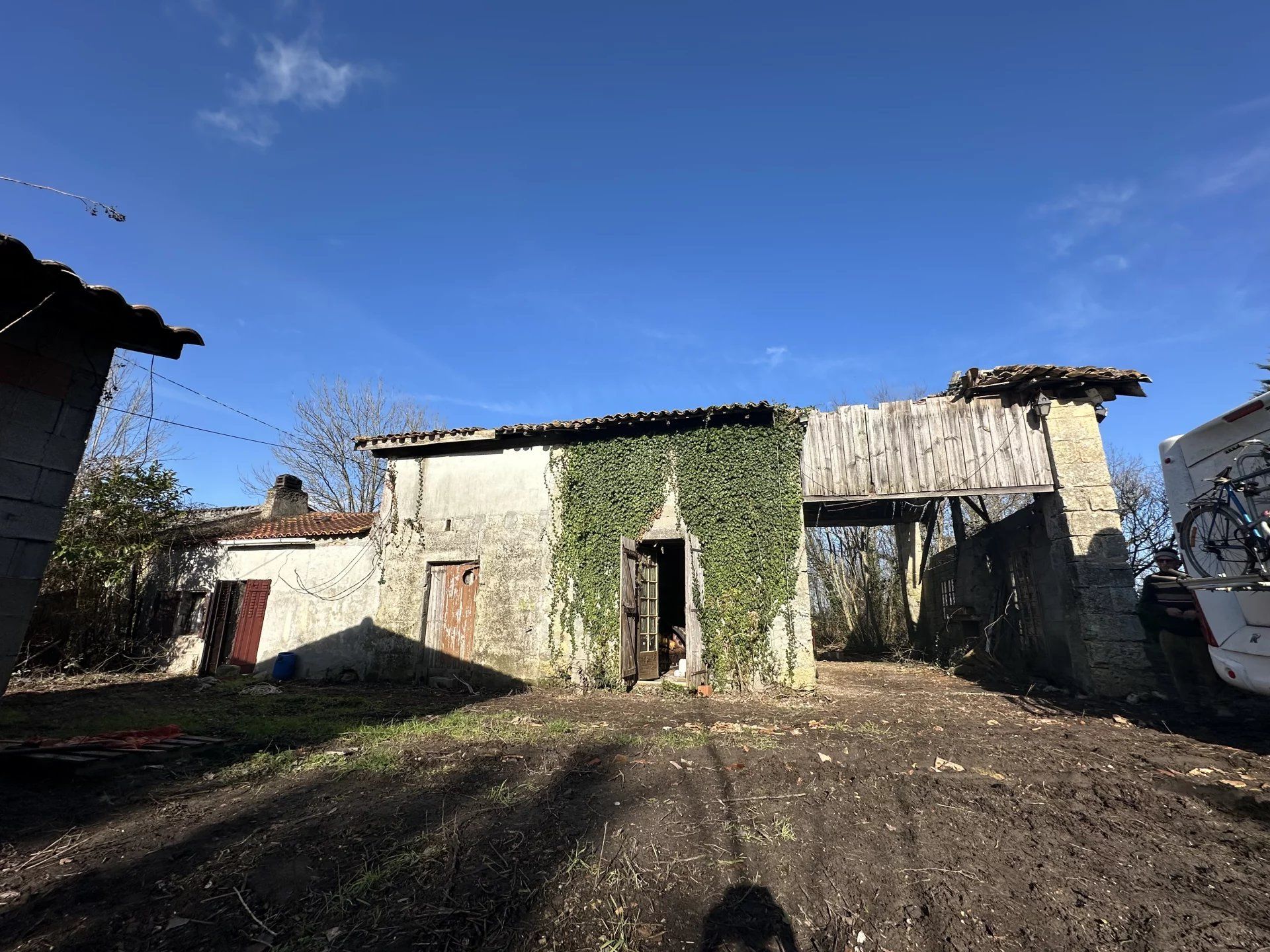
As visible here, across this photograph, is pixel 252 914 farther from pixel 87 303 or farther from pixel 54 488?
pixel 87 303

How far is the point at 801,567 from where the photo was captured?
896 cm

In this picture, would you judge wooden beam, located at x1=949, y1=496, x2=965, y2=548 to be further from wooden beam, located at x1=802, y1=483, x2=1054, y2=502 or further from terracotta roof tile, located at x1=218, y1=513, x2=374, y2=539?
terracotta roof tile, located at x1=218, y1=513, x2=374, y2=539

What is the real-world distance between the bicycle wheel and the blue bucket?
1356 centimetres

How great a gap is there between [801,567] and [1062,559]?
380 cm

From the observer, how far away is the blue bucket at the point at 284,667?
1064 cm

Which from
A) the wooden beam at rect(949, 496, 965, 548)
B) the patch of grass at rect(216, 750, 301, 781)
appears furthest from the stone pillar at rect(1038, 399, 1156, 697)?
the patch of grass at rect(216, 750, 301, 781)

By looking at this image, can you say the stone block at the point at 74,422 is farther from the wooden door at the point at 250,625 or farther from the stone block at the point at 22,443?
the wooden door at the point at 250,625

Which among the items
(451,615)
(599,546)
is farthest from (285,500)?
(599,546)

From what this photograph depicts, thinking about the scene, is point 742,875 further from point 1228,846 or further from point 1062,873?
point 1228,846

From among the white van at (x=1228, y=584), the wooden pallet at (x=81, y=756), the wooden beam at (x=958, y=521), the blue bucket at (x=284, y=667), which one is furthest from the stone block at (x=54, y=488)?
the wooden beam at (x=958, y=521)

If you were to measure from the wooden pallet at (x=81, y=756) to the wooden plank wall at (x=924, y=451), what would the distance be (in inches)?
338

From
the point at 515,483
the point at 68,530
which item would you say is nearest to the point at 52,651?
the point at 68,530

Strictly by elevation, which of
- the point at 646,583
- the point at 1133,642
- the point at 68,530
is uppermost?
the point at 68,530

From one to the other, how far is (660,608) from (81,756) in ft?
31.9
